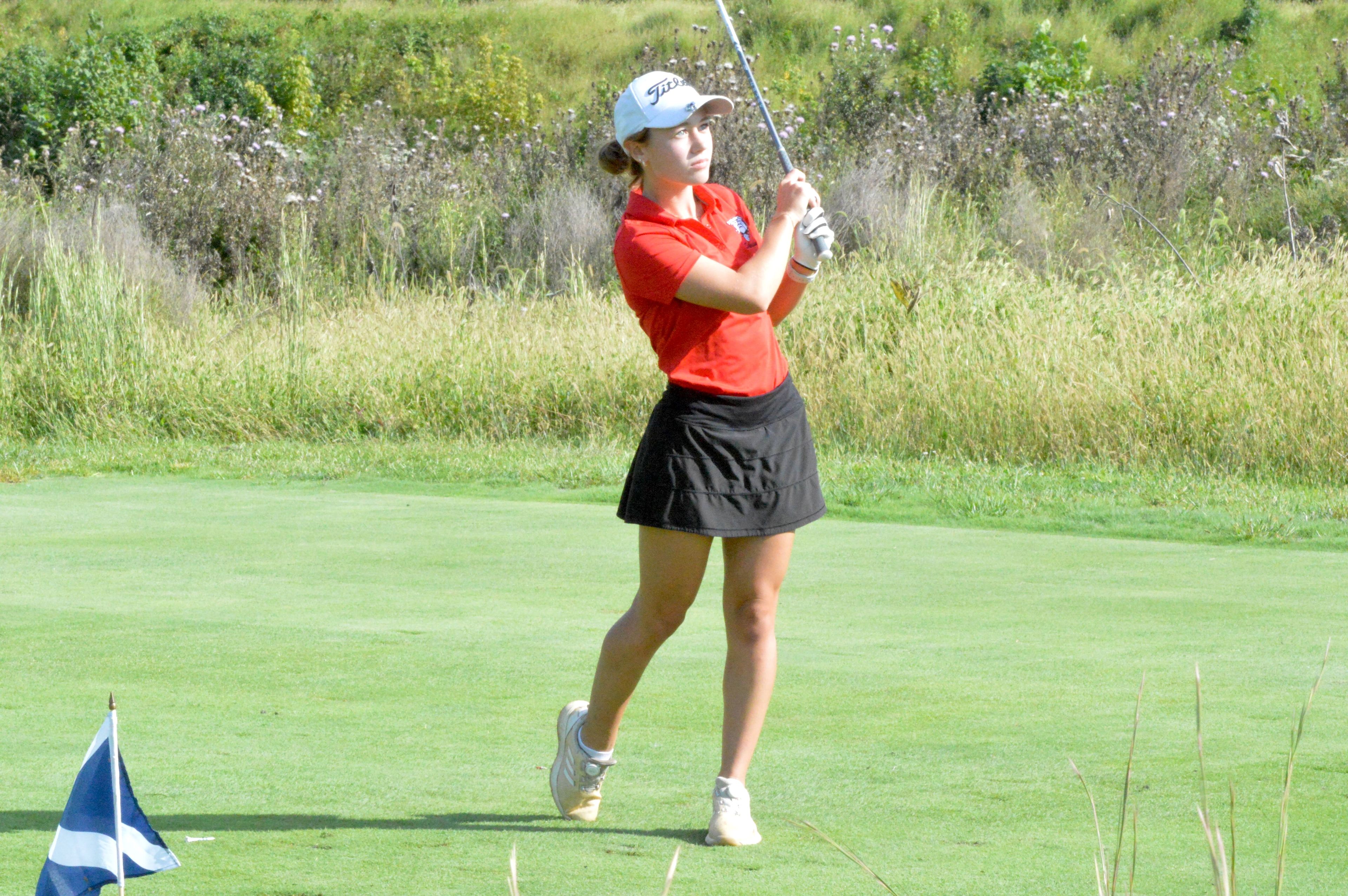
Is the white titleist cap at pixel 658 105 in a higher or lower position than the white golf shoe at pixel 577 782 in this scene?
higher

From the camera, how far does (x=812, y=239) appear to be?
11.9ft

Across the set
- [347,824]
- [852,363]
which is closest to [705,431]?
[347,824]

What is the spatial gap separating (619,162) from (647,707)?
1.59 metres

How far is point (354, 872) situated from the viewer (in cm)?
316

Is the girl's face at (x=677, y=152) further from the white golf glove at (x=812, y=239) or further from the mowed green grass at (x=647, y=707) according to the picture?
the mowed green grass at (x=647, y=707)

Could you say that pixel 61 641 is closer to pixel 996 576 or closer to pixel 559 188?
pixel 996 576

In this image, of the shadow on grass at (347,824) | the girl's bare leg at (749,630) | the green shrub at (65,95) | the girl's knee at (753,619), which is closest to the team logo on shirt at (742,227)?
the girl's bare leg at (749,630)

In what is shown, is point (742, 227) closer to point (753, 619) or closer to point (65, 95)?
point (753, 619)

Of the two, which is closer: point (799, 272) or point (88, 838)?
point (88, 838)

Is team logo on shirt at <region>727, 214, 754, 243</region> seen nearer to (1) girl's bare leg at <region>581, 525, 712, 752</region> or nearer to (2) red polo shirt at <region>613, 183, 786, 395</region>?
(2) red polo shirt at <region>613, 183, 786, 395</region>

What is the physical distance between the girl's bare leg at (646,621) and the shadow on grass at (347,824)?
0.66ft

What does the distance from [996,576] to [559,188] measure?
46.5ft

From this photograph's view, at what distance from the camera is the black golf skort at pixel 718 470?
3.45m

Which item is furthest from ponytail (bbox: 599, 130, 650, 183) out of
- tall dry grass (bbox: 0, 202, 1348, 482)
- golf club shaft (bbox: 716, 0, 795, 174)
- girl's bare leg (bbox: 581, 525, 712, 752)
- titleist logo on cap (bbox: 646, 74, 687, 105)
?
tall dry grass (bbox: 0, 202, 1348, 482)
